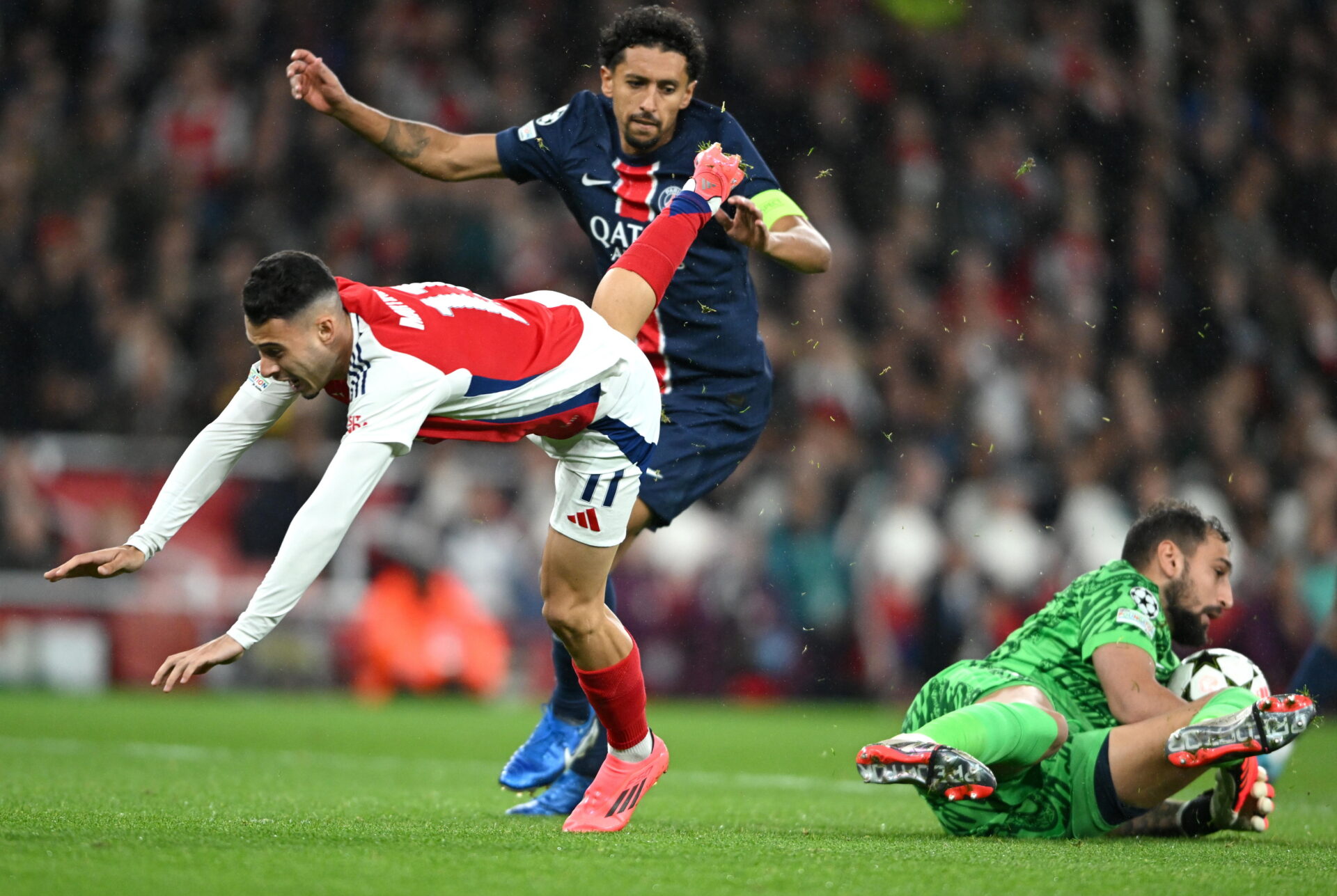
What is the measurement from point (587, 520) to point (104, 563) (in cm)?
131

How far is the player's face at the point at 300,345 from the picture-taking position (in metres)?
3.94

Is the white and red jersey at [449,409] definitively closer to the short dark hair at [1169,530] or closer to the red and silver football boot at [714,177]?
the red and silver football boot at [714,177]

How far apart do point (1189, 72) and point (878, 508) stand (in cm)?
645

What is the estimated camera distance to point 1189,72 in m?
15.4

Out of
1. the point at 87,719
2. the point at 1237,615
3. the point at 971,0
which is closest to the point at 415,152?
the point at 87,719

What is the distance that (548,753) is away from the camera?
17.6 feet

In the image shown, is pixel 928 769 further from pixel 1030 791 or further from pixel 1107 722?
pixel 1107 722

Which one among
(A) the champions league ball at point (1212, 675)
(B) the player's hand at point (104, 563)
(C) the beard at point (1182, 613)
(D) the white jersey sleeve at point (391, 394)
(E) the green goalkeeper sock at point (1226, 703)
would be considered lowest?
(A) the champions league ball at point (1212, 675)

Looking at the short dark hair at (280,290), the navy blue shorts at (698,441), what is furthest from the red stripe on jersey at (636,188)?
the short dark hair at (280,290)

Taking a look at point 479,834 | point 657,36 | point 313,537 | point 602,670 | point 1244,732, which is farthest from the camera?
point 657,36

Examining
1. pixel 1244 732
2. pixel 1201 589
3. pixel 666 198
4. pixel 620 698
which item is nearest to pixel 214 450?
pixel 620 698

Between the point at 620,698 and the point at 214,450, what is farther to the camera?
the point at 620,698

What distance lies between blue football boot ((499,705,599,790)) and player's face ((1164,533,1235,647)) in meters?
1.91

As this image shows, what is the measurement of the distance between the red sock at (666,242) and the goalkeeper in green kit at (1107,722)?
4.88 ft
